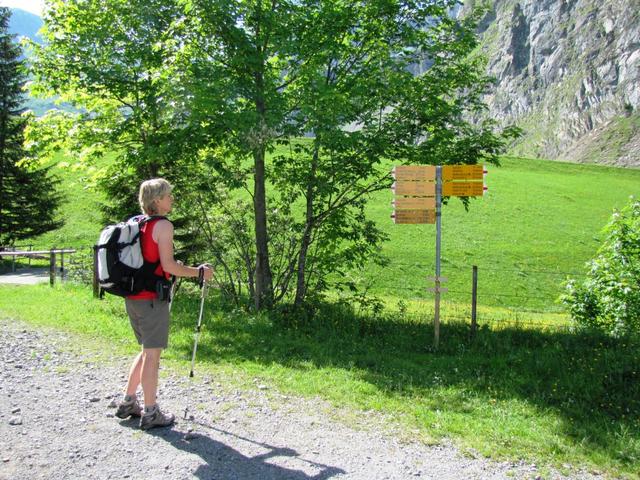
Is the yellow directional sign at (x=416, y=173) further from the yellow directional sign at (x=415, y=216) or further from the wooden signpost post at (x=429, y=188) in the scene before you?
the yellow directional sign at (x=415, y=216)

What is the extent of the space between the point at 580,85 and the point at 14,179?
168 meters

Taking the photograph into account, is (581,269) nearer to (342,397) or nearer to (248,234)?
(248,234)

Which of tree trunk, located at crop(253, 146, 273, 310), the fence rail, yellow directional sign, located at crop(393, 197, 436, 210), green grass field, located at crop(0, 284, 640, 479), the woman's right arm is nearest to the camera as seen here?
the woman's right arm

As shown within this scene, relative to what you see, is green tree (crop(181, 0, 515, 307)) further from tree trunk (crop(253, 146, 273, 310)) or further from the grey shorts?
the grey shorts

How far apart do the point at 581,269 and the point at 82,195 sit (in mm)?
35650

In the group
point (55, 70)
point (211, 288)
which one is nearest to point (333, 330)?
point (211, 288)

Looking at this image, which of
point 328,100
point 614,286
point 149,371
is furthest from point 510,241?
point 149,371

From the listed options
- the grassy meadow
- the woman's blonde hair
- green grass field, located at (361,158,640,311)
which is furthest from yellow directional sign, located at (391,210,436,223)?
green grass field, located at (361,158,640,311)

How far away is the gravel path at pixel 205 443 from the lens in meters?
4.60

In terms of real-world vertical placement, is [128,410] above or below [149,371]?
below

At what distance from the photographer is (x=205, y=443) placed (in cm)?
512

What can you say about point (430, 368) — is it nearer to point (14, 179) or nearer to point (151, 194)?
point (151, 194)

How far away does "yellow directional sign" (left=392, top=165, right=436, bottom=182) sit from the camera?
9352 mm

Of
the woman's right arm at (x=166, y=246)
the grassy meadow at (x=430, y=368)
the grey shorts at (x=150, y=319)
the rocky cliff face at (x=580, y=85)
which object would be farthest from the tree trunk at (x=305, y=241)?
the rocky cliff face at (x=580, y=85)
